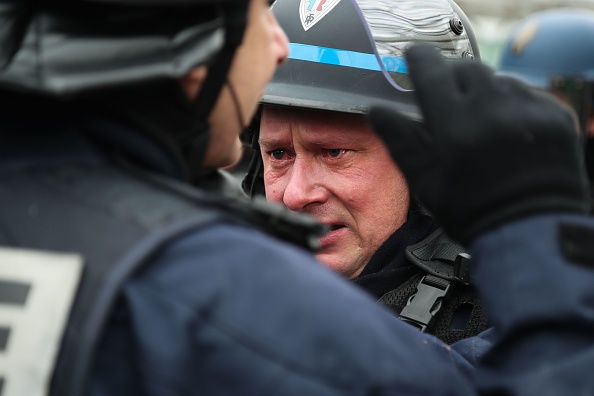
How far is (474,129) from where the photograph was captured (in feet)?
4.56

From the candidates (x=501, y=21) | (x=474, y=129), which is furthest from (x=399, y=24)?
(x=501, y=21)

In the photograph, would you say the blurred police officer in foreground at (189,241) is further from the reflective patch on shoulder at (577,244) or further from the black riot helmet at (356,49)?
the black riot helmet at (356,49)

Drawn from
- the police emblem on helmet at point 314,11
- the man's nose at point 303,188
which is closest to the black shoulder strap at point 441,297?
the man's nose at point 303,188

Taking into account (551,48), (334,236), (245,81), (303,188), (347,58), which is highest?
(245,81)

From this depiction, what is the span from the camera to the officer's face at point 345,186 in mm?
3039

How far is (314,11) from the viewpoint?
3094mm

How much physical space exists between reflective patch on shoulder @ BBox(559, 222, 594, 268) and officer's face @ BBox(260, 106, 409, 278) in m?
1.70

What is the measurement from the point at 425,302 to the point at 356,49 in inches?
36.9

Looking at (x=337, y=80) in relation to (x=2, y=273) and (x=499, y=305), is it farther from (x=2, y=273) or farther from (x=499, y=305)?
(x=2, y=273)

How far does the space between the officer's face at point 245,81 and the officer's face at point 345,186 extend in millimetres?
1491

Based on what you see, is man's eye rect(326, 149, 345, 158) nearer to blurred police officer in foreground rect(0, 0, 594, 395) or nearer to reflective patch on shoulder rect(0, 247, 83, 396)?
blurred police officer in foreground rect(0, 0, 594, 395)

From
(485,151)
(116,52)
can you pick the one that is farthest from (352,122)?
(116,52)

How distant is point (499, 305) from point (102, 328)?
605 millimetres

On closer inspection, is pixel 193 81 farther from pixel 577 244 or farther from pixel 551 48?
pixel 551 48
